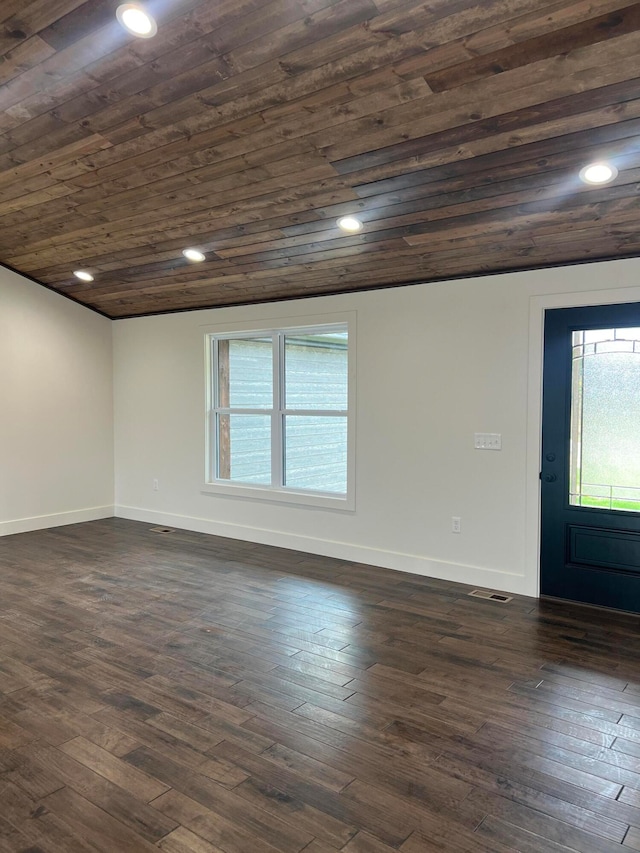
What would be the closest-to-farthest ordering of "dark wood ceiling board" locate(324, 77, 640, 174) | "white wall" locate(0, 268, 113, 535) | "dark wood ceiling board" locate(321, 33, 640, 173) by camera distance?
"dark wood ceiling board" locate(321, 33, 640, 173)
"dark wood ceiling board" locate(324, 77, 640, 174)
"white wall" locate(0, 268, 113, 535)

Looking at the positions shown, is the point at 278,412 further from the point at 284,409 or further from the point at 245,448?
the point at 245,448

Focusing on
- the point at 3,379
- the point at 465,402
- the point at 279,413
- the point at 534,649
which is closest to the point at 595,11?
the point at 465,402

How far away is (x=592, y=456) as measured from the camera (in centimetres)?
385

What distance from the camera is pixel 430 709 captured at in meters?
2.57

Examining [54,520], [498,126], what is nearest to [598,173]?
[498,126]

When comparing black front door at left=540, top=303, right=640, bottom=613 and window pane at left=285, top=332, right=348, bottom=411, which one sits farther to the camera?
window pane at left=285, top=332, right=348, bottom=411

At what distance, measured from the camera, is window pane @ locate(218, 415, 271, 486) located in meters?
5.67

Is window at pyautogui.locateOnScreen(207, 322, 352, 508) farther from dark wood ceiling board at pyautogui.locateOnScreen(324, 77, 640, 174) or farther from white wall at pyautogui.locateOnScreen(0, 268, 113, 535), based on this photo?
dark wood ceiling board at pyautogui.locateOnScreen(324, 77, 640, 174)

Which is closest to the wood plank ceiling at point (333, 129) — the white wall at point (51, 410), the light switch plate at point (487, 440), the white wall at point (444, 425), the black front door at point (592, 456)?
the white wall at point (444, 425)

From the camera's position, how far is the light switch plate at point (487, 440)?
13.7 ft

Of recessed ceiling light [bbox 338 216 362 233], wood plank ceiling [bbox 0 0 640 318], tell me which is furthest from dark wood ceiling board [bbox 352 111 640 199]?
recessed ceiling light [bbox 338 216 362 233]

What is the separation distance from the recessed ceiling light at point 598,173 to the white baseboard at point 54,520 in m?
5.83

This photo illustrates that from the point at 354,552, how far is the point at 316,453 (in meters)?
0.98

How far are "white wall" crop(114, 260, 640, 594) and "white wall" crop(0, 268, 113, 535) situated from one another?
1.89 meters
